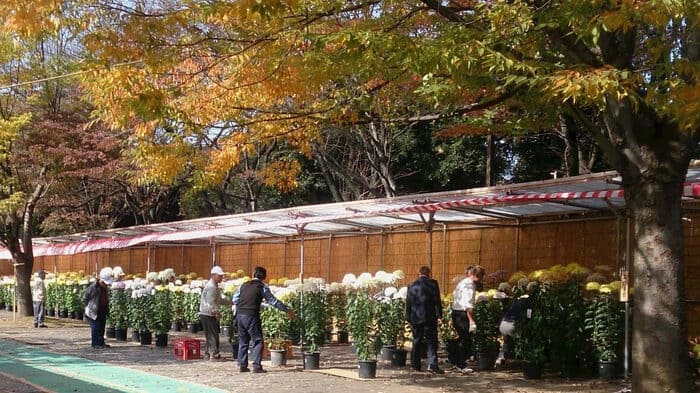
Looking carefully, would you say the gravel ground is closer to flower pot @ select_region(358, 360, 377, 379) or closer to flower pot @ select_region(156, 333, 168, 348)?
flower pot @ select_region(358, 360, 377, 379)

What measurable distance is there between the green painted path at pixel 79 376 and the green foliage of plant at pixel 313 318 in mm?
2553

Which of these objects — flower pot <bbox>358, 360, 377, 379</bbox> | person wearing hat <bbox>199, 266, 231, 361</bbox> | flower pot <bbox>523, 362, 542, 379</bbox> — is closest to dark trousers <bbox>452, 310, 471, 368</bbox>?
flower pot <bbox>523, 362, 542, 379</bbox>

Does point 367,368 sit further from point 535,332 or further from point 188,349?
point 188,349

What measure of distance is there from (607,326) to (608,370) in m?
0.65

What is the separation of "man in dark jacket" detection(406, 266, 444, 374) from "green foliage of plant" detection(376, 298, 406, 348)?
58cm

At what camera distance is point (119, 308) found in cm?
2022

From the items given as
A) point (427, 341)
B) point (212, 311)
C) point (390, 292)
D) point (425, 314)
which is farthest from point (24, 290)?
point (425, 314)

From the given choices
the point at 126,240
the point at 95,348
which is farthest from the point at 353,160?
the point at 95,348

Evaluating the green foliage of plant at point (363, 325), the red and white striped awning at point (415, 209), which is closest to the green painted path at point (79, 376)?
the green foliage of plant at point (363, 325)

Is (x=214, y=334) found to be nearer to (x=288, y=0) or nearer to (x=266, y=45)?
(x=266, y=45)

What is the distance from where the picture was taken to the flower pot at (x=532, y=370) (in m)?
12.7

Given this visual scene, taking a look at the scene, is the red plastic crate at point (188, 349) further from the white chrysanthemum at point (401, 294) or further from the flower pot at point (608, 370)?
the flower pot at point (608, 370)

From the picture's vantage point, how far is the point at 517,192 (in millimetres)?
13320

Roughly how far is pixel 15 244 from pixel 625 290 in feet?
69.6
